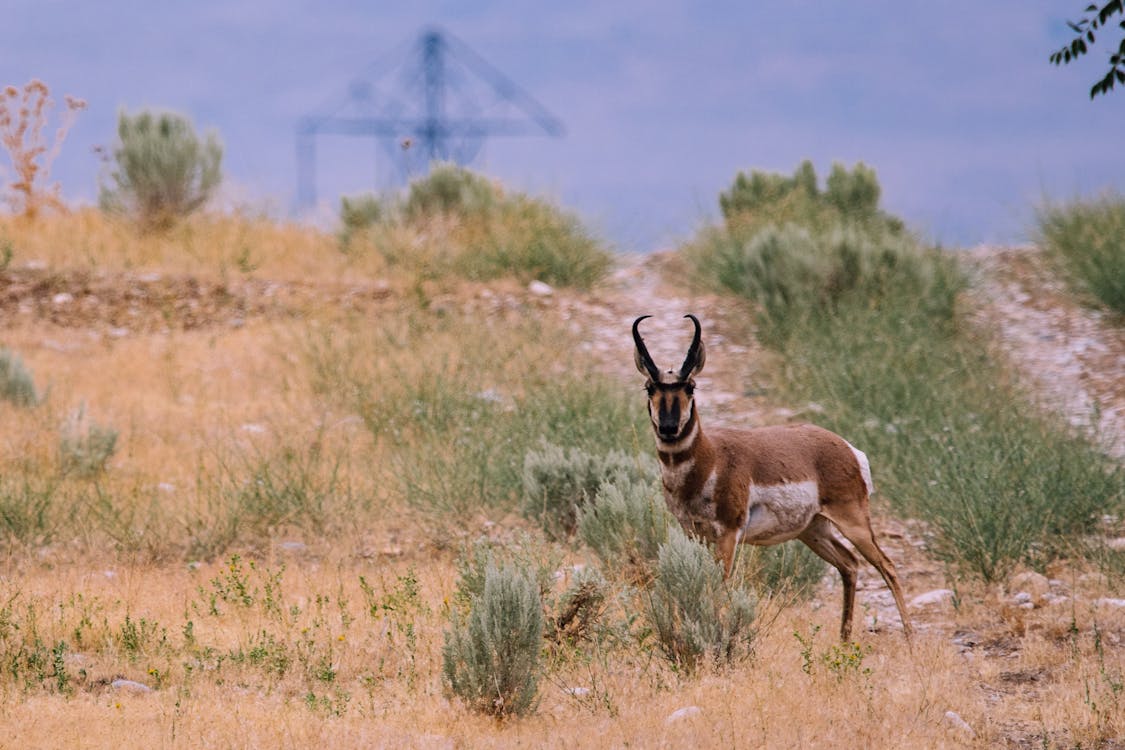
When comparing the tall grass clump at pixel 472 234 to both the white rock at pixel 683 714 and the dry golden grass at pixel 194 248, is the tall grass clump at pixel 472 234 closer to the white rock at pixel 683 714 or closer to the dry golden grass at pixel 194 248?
the dry golden grass at pixel 194 248

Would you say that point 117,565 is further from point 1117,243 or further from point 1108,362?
point 1117,243

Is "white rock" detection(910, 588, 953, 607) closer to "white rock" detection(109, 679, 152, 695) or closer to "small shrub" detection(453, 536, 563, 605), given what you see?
"small shrub" detection(453, 536, 563, 605)

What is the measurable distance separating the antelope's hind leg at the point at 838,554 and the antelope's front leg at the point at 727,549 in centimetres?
84

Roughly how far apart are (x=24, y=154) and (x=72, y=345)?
7.05m

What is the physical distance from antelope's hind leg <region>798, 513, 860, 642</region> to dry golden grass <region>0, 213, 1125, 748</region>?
20cm

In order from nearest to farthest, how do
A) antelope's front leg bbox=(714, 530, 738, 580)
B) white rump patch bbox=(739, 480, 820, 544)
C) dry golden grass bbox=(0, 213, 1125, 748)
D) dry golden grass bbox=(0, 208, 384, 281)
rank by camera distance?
dry golden grass bbox=(0, 213, 1125, 748) → antelope's front leg bbox=(714, 530, 738, 580) → white rump patch bbox=(739, 480, 820, 544) → dry golden grass bbox=(0, 208, 384, 281)

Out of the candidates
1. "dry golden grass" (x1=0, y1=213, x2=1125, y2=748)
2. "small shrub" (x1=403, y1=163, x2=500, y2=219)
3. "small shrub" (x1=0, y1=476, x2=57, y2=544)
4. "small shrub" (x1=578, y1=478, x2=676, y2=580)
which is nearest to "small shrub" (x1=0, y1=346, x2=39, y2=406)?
"dry golden grass" (x1=0, y1=213, x2=1125, y2=748)

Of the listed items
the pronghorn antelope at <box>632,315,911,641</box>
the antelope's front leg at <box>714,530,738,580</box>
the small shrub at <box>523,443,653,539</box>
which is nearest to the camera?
the pronghorn antelope at <box>632,315,911,641</box>

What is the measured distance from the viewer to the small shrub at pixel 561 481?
904 cm

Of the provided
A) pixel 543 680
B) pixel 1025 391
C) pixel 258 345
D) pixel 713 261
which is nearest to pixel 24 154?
pixel 258 345

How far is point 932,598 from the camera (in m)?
8.11

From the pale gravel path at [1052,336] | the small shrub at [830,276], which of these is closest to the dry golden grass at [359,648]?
the small shrub at [830,276]

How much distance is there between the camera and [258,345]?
54.0ft

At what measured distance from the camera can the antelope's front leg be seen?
245 inches
